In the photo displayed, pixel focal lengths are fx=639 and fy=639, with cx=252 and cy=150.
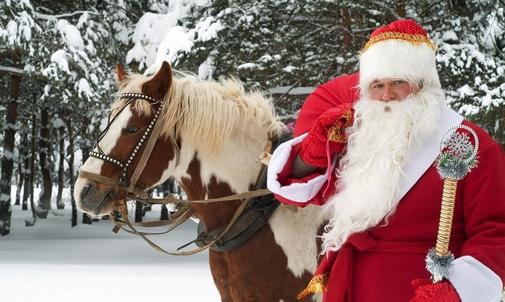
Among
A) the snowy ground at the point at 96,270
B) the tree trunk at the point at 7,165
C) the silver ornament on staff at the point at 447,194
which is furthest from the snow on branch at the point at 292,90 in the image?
the silver ornament on staff at the point at 447,194

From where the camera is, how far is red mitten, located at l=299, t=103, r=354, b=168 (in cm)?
234

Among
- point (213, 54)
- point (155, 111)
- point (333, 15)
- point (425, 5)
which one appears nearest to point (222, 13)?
point (213, 54)

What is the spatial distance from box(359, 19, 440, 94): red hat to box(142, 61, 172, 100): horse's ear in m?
1.47

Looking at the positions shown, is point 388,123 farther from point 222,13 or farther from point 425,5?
point 425,5

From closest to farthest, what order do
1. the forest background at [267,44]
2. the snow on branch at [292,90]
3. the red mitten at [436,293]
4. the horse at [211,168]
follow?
the red mitten at [436,293], the horse at [211,168], the forest background at [267,44], the snow on branch at [292,90]

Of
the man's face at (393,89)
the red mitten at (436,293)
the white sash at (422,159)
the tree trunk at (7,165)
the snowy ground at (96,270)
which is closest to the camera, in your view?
the red mitten at (436,293)

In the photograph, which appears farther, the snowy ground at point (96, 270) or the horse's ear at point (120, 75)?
the snowy ground at point (96, 270)

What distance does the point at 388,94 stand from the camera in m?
2.30

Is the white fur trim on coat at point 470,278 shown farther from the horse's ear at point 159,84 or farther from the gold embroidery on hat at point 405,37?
the horse's ear at point 159,84

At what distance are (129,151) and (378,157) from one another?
170cm

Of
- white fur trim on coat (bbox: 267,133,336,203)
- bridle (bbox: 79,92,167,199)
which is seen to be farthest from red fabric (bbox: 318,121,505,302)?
bridle (bbox: 79,92,167,199)

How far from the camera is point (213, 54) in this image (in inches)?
402

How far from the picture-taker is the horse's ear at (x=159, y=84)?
356 cm

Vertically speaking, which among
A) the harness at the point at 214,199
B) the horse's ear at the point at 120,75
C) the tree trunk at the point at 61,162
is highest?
the horse's ear at the point at 120,75
